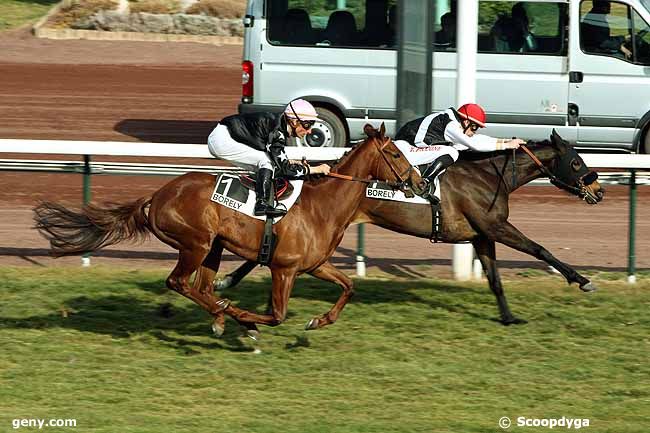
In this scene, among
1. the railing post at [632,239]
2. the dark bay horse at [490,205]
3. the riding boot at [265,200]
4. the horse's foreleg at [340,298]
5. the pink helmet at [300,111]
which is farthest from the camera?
the railing post at [632,239]

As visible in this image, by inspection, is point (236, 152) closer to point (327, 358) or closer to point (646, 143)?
point (327, 358)

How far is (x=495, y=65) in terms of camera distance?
14719 millimetres

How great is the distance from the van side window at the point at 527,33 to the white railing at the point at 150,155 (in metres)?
4.16

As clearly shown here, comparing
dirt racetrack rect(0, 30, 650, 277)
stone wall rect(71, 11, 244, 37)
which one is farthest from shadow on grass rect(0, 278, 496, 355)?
stone wall rect(71, 11, 244, 37)

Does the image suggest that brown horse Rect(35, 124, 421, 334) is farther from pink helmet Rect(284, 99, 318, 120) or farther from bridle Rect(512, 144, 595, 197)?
bridle Rect(512, 144, 595, 197)

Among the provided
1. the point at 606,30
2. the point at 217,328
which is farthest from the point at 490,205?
the point at 606,30

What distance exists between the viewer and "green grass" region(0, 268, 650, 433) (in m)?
6.88

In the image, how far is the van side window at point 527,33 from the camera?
1466cm

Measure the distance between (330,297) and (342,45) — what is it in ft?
19.0

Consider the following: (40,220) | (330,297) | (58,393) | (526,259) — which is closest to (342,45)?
(526,259)

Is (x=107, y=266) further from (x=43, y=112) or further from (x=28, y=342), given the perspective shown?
(x=43, y=112)

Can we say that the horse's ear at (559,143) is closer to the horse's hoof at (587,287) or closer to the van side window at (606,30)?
the horse's hoof at (587,287)

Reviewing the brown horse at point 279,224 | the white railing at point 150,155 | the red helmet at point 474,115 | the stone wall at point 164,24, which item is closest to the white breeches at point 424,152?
the red helmet at point 474,115

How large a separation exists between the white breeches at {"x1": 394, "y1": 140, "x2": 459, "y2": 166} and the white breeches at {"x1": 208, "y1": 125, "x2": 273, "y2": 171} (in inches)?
53.2
